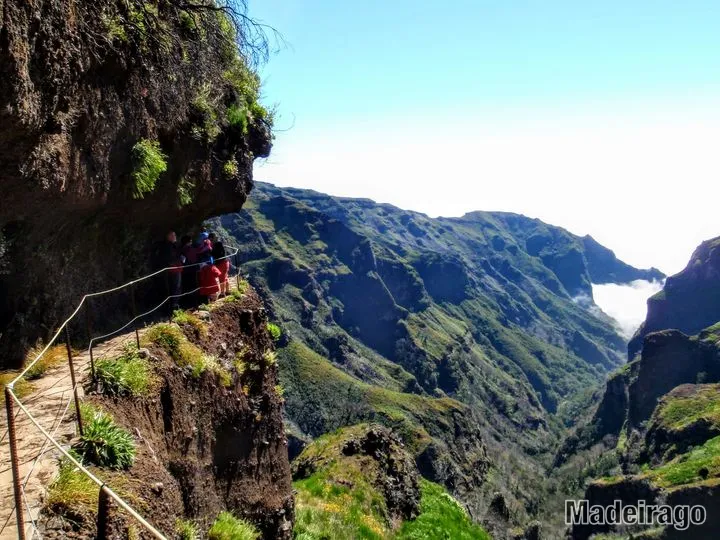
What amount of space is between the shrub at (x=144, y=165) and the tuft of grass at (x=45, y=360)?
423 cm

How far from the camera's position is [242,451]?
1455 centimetres

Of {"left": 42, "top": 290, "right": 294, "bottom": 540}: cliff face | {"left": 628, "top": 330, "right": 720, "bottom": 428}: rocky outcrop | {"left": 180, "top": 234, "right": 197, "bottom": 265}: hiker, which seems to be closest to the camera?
{"left": 42, "top": 290, "right": 294, "bottom": 540}: cliff face

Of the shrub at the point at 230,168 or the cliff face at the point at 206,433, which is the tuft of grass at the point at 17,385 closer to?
the cliff face at the point at 206,433

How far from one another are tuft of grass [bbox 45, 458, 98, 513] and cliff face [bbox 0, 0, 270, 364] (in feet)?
16.5

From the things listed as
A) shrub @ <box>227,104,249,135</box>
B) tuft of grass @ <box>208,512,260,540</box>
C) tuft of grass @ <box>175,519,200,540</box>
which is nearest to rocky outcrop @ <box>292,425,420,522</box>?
tuft of grass @ <box>208,512,260,540</box>

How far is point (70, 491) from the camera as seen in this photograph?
6.27 meters

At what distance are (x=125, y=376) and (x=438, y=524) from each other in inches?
738

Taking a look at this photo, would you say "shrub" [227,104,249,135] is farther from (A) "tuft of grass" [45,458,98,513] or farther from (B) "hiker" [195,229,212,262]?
(A) "tuft of grass" [45,458,98,513]

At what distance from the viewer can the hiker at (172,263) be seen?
1580 cm

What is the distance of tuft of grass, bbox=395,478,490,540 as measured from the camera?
21.7 meters

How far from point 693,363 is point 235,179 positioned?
191965 mm

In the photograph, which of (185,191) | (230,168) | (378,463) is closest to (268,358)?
(185,191)

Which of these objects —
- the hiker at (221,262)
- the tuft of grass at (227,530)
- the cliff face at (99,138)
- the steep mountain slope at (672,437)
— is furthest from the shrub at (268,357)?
the steep mountain slope at (672,437)

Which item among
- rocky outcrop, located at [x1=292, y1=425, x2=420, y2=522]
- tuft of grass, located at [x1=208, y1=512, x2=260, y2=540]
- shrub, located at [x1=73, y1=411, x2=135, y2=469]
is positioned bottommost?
rocky outcrop, located at [x1=292, y1=425, x2=420, y2=522]
